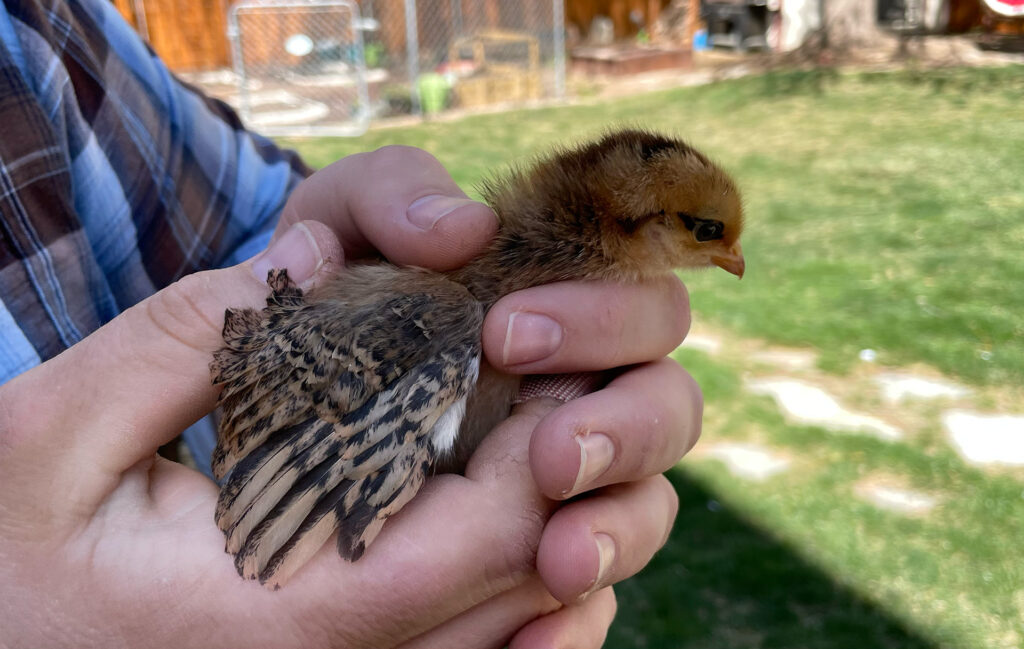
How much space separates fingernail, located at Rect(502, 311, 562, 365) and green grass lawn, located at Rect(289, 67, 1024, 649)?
879 millimetres

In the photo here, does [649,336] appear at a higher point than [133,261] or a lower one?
lower

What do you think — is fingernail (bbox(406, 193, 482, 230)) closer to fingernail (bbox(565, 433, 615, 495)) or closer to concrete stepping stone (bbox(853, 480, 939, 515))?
fingernail (bbox(565, 433, 615, 495))

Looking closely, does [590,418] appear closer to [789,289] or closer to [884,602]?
[884,602]

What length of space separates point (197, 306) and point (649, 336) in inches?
40.3

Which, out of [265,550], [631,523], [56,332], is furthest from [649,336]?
[56,332]

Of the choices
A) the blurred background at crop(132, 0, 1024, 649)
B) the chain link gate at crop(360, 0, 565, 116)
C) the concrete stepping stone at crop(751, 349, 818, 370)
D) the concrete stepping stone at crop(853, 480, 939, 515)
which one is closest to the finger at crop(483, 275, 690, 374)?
the blurred background at crop(132, 0, 1024, 649)

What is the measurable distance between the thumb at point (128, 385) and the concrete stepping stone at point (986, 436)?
440cm

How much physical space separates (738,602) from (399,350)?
2.87 meters

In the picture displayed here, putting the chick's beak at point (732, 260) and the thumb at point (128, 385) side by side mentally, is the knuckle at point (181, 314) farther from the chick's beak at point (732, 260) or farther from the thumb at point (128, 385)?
the chick's beak at point (732, 260)

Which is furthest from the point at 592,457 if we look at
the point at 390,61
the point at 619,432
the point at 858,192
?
the point at 390,61

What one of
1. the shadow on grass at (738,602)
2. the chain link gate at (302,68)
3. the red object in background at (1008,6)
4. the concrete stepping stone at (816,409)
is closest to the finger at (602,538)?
the shadow on grass at (738,602)

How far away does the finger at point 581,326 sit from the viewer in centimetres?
186

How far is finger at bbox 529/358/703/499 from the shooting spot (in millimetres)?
1700

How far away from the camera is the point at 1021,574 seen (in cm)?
387
